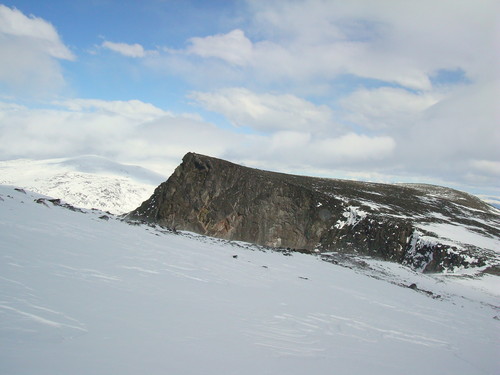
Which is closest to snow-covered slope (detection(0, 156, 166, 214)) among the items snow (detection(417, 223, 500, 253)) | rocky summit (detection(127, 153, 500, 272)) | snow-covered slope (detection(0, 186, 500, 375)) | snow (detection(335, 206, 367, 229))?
rocky summit (detection(127, 153, 500, 272))

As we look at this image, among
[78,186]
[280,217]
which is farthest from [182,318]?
[78,186]

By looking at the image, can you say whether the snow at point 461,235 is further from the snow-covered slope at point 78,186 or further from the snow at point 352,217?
the snow-covered slope at point 78,186

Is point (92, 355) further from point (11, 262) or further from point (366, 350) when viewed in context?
point (366, 350)

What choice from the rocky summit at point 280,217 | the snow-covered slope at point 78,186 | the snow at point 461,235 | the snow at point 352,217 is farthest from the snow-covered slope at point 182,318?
the snow-covered slope at point 78,186

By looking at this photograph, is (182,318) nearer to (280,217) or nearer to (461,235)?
(280,217)

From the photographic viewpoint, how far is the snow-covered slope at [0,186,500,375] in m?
3.43

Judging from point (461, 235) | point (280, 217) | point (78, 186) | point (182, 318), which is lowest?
point (182, 318)

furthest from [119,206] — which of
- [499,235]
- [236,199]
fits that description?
[499,235]

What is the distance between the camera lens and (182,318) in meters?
4.98

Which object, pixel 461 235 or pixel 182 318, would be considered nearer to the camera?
pixel 182 318

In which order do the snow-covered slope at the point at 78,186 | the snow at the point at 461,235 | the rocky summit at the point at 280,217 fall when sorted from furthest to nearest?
the snow-covered slope at the point at 78,186 → the rocky summit at the point at 280,217 → the snow at the point at 461,235

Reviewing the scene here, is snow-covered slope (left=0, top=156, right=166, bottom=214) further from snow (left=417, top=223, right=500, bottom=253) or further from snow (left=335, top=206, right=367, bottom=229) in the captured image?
snow (left=417, top=223, right=500, bottom=253)

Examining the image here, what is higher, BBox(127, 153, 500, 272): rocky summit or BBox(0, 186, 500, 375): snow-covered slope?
BBox(127, 153, 500, 272): rocky summit

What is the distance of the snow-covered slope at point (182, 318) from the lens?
3428 mm
